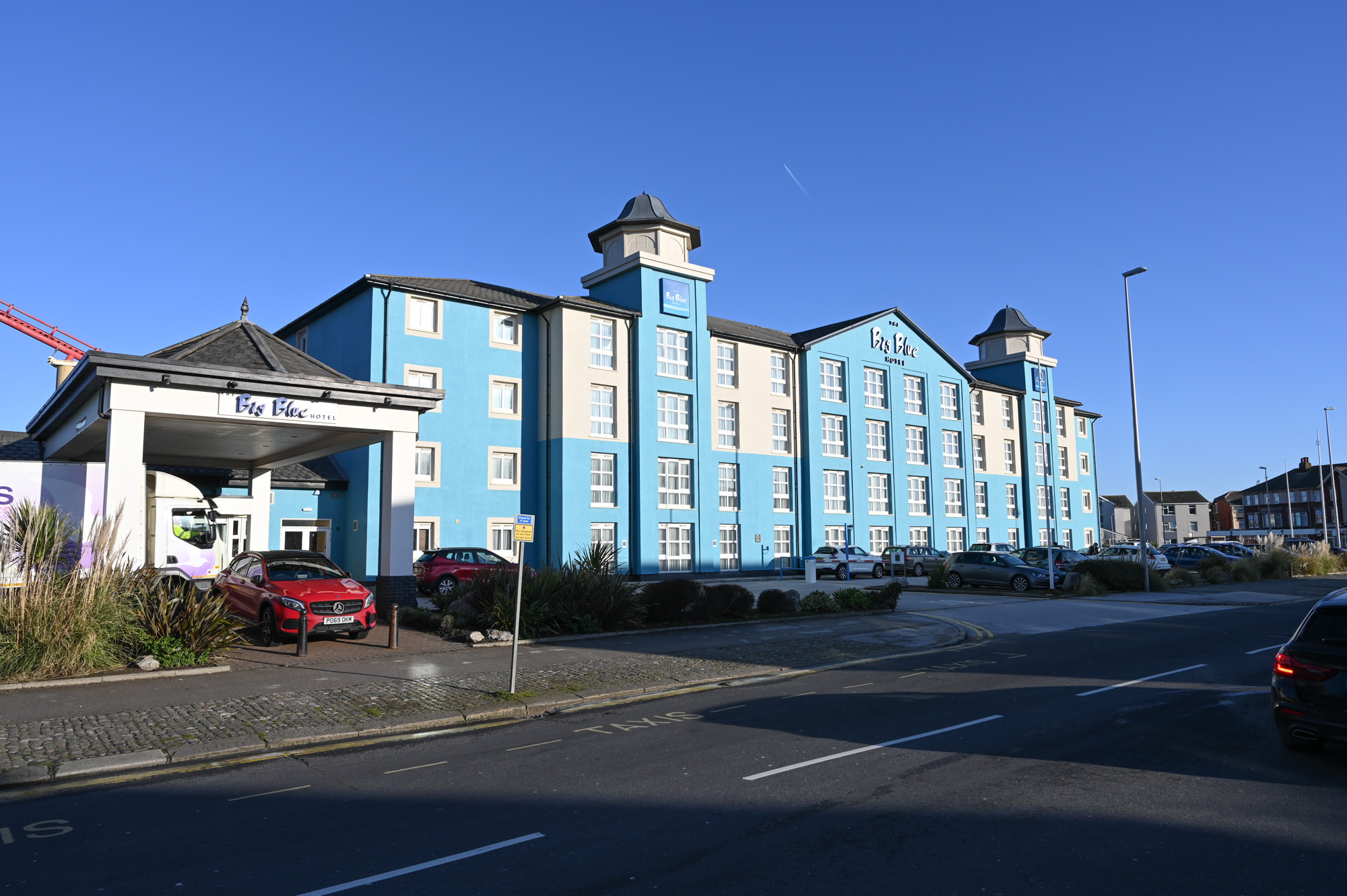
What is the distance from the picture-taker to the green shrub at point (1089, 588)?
28.8 m

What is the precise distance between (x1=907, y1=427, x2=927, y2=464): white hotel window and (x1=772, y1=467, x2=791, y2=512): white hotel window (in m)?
9.86

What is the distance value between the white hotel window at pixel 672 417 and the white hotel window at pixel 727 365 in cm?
290

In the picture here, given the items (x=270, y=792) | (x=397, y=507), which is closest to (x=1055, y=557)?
(x=397, y=507)

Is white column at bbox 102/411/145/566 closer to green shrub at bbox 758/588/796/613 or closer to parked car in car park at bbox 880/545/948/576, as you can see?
green shrub at bbox 758/588/796/613

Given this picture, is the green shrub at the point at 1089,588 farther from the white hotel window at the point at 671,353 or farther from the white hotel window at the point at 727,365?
the white hotel window at the point at 671,353

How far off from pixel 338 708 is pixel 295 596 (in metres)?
5.56

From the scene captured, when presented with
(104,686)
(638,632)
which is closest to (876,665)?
(638,632)

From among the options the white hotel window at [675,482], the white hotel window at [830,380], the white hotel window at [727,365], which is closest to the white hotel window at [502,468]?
the white hotel window at [675,482]

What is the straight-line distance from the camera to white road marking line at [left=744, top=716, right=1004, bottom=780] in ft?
23.3

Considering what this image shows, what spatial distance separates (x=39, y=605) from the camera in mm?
11344

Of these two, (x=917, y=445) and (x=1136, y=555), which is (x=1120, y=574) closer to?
(x=1136, y=555)

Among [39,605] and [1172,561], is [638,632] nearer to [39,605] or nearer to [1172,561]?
[39,605]

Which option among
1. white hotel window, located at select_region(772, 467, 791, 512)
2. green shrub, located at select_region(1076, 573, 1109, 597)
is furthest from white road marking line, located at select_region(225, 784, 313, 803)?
white hotel window, located at select_region(772, 467, 791, 512)

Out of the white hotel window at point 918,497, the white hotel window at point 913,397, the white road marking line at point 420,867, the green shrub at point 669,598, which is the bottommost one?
the white road marking line at point 420,867
